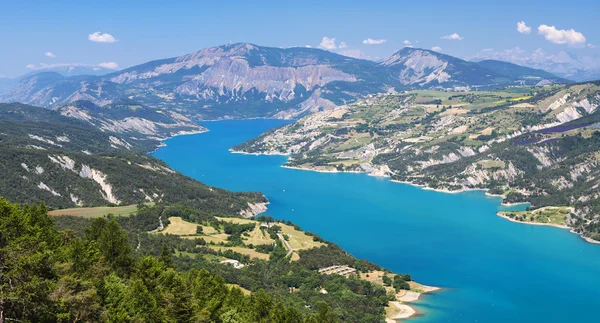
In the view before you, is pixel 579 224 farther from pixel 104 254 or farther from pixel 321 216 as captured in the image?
pixel 104 254

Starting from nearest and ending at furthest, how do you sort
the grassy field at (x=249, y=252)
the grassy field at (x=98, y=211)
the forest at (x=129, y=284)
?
the forest at (x=129, y=284), the grassy field at (x=249, y=252), the grassy field at (x=98, y=211)

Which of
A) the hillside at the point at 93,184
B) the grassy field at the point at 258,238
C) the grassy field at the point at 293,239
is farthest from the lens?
the hillside at the point at 93,184

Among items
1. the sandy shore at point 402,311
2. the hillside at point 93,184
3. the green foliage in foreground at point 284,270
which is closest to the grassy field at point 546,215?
the green foliage in foreground at point 284,270

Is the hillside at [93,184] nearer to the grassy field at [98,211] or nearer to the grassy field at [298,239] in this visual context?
the grassy field at [98,211]

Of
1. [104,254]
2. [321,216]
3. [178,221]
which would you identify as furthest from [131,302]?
[321,216]

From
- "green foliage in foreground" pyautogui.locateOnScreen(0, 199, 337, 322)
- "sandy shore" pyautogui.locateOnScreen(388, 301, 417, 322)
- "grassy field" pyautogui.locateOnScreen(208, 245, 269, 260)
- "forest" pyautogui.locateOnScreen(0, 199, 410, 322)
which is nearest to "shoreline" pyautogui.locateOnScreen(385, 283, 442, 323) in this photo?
"sandy shore" pyautogui.locateOnScreen(388, 301, 417, 322)

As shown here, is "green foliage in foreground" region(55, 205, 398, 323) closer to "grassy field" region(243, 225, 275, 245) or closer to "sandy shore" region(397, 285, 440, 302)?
"sandy shore" region(397, 285, 440, 302)
